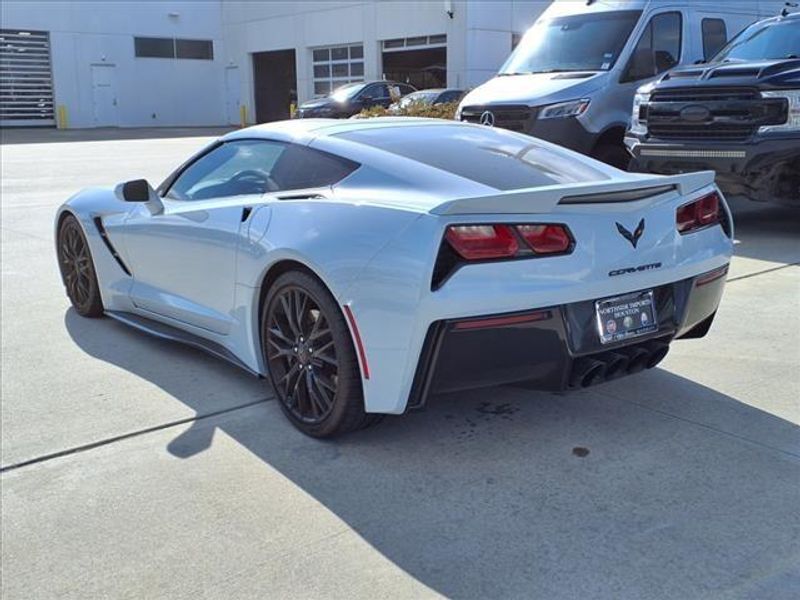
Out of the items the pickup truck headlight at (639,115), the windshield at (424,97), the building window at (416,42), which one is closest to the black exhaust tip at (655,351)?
the pickup truck headlight at (639,115)

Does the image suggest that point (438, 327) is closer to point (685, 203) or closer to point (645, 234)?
point (645, 234)

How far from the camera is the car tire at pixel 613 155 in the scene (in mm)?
10305

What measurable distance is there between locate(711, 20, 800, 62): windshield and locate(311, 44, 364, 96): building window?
2647 centimetres

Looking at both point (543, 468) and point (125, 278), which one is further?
point (125, 278)

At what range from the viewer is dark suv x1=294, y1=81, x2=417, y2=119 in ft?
77.8

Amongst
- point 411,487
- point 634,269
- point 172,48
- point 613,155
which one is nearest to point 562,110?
point 613,155

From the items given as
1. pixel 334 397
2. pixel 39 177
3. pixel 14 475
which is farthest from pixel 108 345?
pixel 39 177

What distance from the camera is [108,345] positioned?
5516 millimetres

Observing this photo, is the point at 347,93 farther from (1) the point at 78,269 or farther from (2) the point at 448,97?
(1) the point at 78,269

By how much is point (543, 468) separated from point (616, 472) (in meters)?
0.30

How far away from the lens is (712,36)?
11.3 m

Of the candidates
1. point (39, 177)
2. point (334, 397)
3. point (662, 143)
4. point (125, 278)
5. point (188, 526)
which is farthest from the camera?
point (39, 177)

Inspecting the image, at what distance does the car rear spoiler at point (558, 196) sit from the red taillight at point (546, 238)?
0.23 feet

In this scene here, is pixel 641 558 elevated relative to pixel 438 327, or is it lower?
lower
